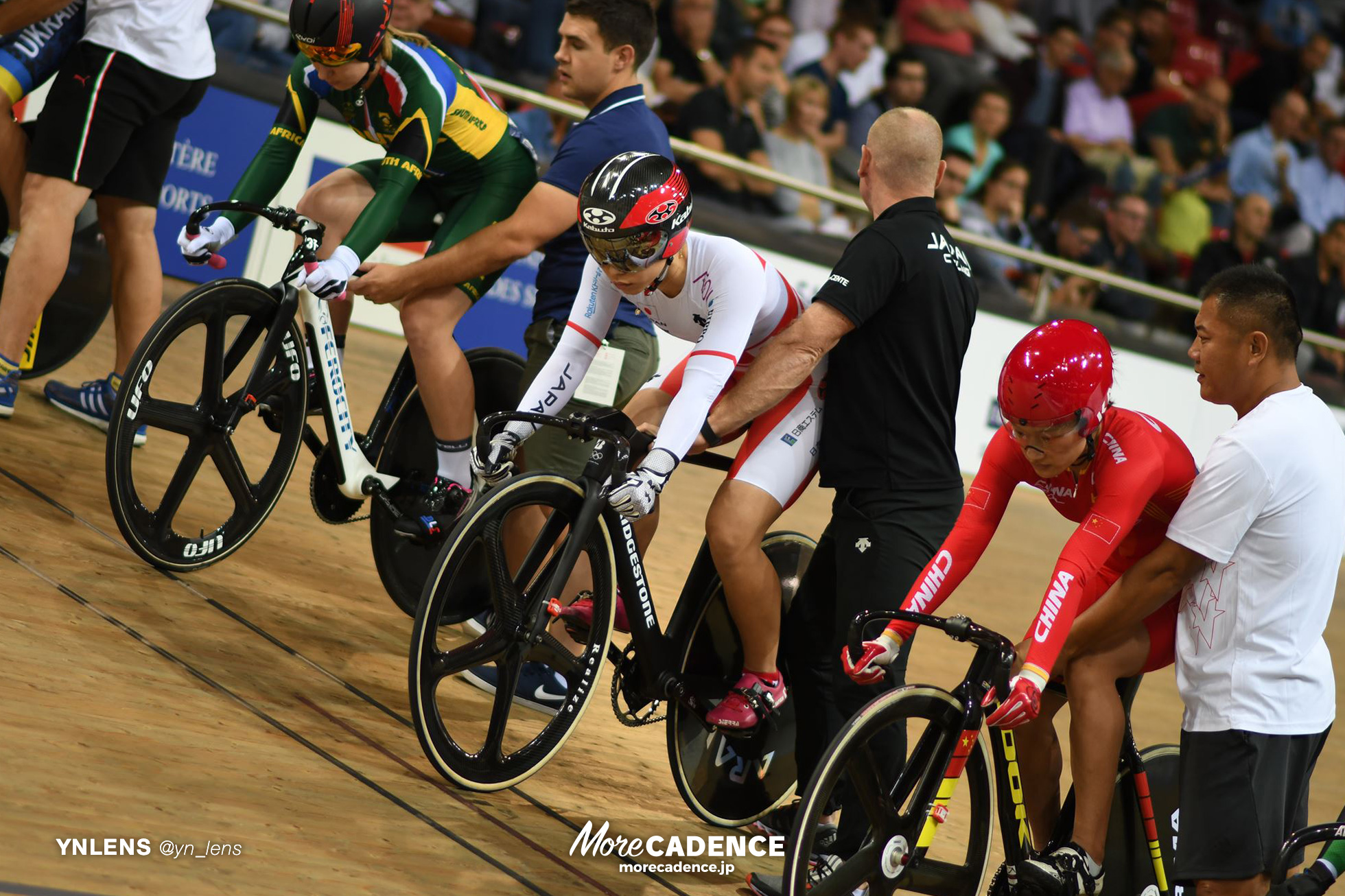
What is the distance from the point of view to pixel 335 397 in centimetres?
422

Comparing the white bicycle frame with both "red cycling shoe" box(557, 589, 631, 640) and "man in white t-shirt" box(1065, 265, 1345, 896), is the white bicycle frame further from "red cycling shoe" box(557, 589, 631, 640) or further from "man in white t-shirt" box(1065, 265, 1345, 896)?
"man in white t-shirt" box(1065, 265, 1345, 896)

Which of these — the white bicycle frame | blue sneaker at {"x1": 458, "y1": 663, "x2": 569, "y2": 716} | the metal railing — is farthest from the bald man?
the metal railing

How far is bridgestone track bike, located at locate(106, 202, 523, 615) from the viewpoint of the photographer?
396cm

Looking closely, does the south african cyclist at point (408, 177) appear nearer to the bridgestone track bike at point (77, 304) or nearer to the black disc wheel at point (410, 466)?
the black disc wheel at point (410, 466)

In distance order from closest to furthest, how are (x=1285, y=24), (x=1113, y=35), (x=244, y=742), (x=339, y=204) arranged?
(x=244, y=742) → (x=339, y=204) → (x=1113, y=35) → (x=1285, y=24)

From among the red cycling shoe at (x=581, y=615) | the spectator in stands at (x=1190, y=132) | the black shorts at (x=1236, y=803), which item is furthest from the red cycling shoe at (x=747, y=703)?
the spectator in stands at (x=1190, y=132)

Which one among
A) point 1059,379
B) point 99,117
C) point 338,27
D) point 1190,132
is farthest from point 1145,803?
point 1190,132

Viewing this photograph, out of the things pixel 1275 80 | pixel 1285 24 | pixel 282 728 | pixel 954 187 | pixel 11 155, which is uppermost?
pixel 1285 24

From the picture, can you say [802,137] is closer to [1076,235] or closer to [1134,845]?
[1076,235]

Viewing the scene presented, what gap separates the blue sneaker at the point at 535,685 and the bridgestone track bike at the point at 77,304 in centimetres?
231

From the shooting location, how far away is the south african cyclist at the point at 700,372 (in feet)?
10.8

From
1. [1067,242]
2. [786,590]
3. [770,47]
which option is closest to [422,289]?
[786,590]

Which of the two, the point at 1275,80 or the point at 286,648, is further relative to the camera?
the point at 1275,80

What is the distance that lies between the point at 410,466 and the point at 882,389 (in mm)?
1736
